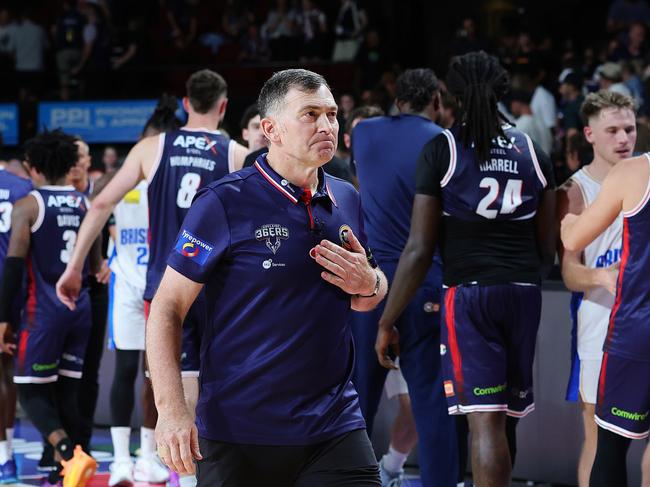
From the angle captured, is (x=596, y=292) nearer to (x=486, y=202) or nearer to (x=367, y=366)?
(x=486, y=202)

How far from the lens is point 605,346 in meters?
4.39

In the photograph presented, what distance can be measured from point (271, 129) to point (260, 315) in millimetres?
577

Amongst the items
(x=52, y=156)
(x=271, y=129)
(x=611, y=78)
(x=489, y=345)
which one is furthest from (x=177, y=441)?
(x=611, y=78)

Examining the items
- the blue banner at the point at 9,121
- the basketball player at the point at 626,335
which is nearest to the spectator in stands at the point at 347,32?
the blue banner at the point at 9,121

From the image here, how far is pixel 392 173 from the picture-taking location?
→ 5.86m

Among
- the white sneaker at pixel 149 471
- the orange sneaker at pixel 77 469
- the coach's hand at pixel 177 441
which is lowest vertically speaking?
the white sneaker at pixel 149 471

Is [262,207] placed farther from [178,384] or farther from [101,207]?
[101,207]

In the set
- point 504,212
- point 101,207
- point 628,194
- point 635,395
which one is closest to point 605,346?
point 635,395

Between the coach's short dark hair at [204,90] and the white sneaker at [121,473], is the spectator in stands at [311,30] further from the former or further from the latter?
the coach's short dark hair at [204,90]

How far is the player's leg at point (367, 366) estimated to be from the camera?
5934 millimetres

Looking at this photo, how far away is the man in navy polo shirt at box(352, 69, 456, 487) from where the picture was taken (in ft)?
18.5

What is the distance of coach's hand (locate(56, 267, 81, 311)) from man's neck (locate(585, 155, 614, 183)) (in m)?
2.82

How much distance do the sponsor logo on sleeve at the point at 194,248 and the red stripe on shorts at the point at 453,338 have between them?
2.02 meters

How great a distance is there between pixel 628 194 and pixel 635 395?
0.75 meters
